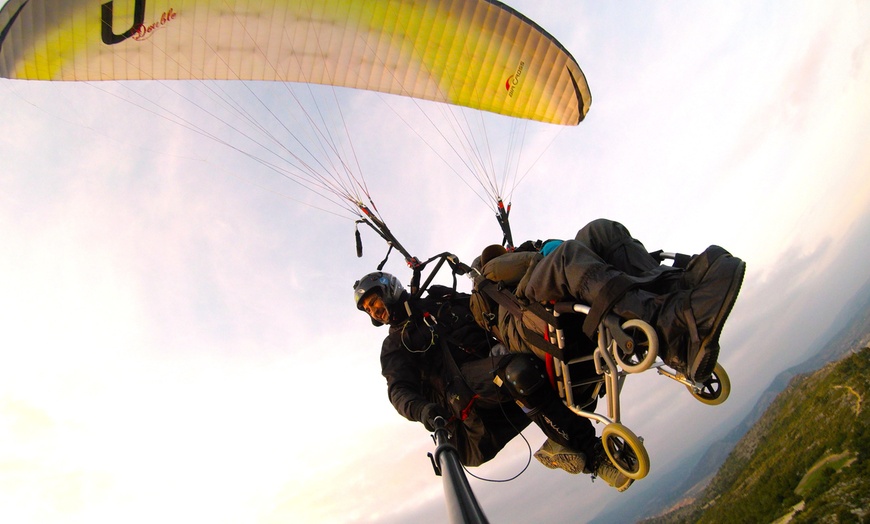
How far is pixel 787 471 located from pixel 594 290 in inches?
3401

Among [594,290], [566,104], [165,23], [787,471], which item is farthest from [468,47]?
[787,471]

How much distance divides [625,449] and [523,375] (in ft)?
2.49

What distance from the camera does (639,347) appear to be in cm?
239

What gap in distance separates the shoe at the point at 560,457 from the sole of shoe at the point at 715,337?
5.53ft

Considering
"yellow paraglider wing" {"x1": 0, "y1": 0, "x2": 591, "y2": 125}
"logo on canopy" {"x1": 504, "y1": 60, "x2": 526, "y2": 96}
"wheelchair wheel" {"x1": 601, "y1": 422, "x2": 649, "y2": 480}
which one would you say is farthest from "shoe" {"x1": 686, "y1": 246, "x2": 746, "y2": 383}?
"logo on canopy" {"x1": 504, "y1": 60, "x2": 526, "y2": 96}

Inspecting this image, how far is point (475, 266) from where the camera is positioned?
3.54 m

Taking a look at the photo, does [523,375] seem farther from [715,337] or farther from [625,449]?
[715,337]

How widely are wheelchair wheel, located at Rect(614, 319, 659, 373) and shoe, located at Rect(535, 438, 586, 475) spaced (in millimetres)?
1586

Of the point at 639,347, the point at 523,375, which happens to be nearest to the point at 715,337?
the point at 639,347

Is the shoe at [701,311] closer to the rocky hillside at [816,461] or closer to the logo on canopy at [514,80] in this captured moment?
the logo on canopy at [514,80]

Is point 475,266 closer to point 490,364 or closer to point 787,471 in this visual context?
point 490,364

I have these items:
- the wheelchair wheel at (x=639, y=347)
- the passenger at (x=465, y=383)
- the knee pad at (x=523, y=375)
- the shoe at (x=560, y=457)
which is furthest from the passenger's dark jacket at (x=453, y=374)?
the wheelchair wheel at (x=639, y=347)

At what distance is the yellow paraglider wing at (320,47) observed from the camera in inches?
228

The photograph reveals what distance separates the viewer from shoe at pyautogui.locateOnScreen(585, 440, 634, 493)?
325cm
